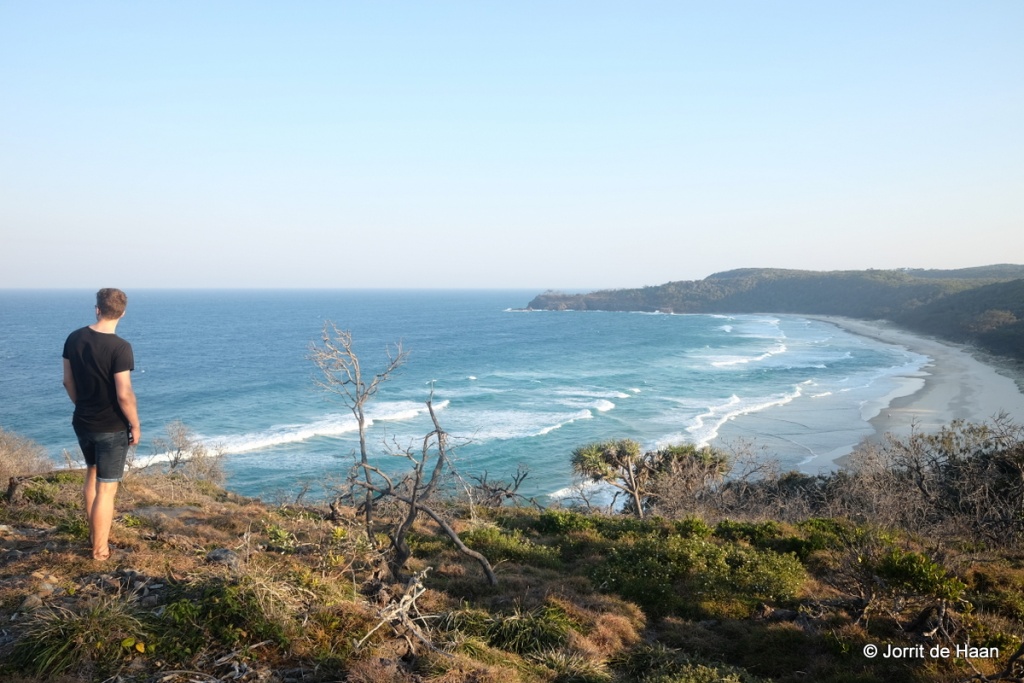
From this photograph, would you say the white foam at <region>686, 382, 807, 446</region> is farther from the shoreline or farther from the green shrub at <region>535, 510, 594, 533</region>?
the green shrub at <region>535, 510, 594, 533</region>

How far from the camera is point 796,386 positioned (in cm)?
4731

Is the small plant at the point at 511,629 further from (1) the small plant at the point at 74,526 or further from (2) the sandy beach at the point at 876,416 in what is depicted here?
(2) the sandy beach at the point at 876,416

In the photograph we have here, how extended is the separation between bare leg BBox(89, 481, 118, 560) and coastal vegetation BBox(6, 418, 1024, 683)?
134mm

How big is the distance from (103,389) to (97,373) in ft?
0.52

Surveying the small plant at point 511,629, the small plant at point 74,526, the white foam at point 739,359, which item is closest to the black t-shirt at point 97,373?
the small plant at point 74,526

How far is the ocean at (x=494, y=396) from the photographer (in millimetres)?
30766

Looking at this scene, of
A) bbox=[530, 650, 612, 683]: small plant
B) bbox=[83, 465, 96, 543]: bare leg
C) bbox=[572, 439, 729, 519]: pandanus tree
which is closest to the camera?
bbox=[530, 650, 612, 683]: small plant

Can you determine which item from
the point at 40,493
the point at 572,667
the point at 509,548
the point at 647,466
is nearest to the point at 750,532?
the point at 509,548

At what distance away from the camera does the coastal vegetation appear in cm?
465

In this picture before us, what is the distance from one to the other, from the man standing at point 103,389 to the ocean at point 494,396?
4.90m

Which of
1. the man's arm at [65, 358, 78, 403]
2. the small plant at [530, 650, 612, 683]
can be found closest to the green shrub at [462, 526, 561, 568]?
the small plant at [530, 650, 612, 683]

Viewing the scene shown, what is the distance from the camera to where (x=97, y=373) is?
548 cm

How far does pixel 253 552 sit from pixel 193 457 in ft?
65.5

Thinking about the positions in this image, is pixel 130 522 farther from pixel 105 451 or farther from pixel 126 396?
pixel 126 396
